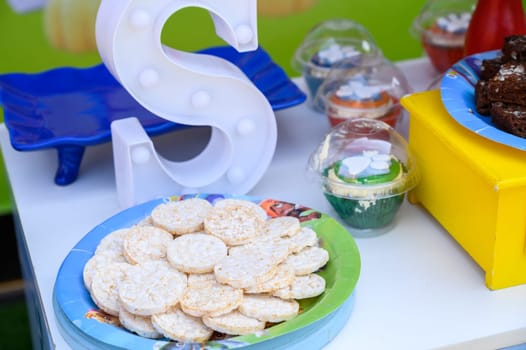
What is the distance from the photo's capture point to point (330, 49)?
154cm

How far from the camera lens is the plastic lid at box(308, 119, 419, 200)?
1.09m

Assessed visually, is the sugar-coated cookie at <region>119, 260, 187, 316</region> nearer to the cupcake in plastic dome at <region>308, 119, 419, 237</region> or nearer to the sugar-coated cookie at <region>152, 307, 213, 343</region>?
the sugar-coated cookie at <region>152, 307, 213, 343</region>

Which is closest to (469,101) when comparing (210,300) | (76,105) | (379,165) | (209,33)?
(379,165)

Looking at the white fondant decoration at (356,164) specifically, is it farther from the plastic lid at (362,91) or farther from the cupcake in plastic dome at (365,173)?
the plastic lid at (362,91)

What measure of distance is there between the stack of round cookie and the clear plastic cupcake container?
640mm

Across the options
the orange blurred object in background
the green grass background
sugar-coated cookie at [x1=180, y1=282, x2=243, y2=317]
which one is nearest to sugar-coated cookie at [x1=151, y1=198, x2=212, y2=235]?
sugar-coated cookie at [x1=180, y1=282, x2=243, y2=317]

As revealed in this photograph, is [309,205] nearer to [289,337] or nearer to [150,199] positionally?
[150,199]

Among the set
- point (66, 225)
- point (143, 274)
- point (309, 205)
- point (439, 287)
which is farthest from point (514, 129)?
point (66, 225)

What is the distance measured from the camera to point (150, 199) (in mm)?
1206

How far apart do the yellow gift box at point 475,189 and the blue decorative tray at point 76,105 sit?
10.8 inches

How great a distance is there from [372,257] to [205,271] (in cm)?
25

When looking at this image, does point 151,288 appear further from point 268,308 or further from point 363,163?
point 363,163

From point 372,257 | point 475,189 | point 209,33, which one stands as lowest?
point 209,33

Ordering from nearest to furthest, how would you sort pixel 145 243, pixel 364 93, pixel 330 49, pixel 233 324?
1. pixel 233 324
2. pixel 145 243
3. pixel 364 93
4. pixel 330 49
